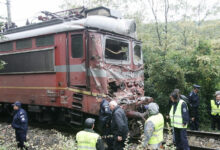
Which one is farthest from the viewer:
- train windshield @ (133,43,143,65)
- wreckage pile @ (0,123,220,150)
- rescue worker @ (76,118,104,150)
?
train windshield @ (133,43,143,65)

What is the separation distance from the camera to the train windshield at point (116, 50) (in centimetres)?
681

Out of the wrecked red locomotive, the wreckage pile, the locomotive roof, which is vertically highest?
the locomotive roof

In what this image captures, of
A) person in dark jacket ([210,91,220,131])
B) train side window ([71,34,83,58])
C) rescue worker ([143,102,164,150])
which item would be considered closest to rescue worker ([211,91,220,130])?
person in dark jacket ([210,91,220,131])

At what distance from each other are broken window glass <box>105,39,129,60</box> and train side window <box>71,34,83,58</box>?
2.63 feet

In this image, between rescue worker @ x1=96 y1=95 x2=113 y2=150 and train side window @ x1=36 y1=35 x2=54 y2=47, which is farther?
train side window @ x1=36 y1=35 x2=54 y2=47

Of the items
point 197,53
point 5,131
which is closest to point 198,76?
point 197,53

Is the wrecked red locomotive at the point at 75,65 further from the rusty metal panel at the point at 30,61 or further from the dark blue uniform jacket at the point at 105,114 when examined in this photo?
the dark blue uniform jacket at the point at 105,114

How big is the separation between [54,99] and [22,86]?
1.81 meters

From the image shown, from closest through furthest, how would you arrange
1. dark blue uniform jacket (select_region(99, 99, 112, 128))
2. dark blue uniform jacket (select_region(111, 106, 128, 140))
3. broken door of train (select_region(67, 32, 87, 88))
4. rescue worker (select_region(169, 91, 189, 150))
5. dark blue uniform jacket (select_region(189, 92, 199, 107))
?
dark blue uniform jacket (select_region(111, 106, 128, 140))
rescue worker (select_region(169, 91, 189, 150))
dark blue uniform jacket (select_region(99, 99, 112, 128))
broken door of train (select_region(67, 32, 87, 88))
dark blue uniform jacket (select_region(189, 92, 199, 107))

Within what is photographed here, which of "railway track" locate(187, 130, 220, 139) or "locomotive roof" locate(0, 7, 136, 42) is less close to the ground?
"locomotive roof" locate(0, 7, 136, 42)

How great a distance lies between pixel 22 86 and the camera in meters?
8.10

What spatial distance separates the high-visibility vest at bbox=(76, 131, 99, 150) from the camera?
11.8 feet

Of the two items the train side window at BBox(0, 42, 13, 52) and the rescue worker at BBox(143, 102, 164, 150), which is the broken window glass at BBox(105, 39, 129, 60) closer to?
the rescue worker at BBox(143, 102, 164, 150)

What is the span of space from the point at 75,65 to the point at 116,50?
1492 mm
